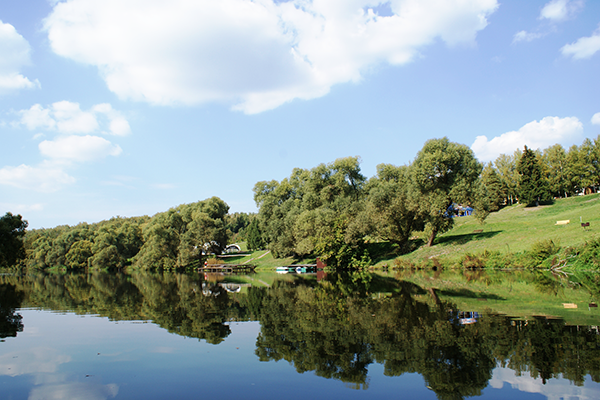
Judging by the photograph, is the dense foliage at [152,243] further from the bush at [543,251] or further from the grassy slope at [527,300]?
the grassy slope at [527,300]

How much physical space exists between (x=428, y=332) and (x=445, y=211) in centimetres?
4046

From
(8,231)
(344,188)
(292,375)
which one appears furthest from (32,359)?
(344,188)

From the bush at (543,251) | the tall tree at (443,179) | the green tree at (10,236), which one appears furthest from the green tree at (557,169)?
the green tree at (10,236)

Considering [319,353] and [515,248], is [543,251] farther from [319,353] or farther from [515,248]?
[319,353]

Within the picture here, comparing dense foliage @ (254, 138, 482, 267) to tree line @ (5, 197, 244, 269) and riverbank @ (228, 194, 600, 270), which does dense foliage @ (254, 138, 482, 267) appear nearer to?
riverbank @ (228, 194, 600, 270)

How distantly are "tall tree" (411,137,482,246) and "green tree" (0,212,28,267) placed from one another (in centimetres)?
5265

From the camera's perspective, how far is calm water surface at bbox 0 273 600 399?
7469 millimetres

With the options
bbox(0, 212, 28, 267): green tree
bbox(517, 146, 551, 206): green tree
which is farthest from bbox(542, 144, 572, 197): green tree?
bbox(0, 212, 28, 267): green tree

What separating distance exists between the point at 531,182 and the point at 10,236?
297 feet

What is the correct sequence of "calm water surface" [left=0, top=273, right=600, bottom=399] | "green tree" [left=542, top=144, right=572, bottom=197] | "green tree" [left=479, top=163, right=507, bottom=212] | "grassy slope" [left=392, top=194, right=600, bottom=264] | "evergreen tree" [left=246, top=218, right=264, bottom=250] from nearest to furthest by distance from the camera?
"calm water surface" [left=0, top=273, right=600, bottom=399] < "grassy slope" [left=392, top=194, right=600, bottom=264] < "green tree" [left=542, top=144, right=572, bottom=197] < "green tree" [left=479, top=163, right=507, bottom=212] < "evergreen tree" [left=246, top=218, right=264, bottom=250]

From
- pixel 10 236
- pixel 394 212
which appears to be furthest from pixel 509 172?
pixel 10 236

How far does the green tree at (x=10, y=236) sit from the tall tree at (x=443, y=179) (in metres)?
52.7

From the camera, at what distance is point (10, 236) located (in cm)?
4300

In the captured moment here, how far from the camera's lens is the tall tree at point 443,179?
47406mm
